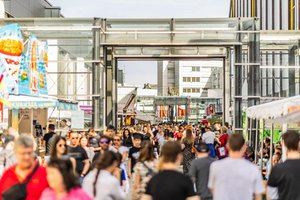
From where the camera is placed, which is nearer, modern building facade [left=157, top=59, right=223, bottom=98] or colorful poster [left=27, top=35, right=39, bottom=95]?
colorful poster [left=27, top=35, right=39, bottom=95]

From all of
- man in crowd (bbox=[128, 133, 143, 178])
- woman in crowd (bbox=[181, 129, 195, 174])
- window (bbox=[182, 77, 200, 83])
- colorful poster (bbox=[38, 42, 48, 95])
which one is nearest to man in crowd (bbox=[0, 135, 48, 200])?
man in crowd (bbox=[128, 133, 143, 178])

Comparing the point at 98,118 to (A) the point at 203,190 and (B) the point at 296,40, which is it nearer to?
(B) the point at 296,40

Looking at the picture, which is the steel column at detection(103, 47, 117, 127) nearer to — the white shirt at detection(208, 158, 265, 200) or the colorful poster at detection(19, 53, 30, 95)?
the colorful poster at detection(19, 53, 30, 95)

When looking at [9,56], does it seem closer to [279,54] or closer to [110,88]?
[110,88]

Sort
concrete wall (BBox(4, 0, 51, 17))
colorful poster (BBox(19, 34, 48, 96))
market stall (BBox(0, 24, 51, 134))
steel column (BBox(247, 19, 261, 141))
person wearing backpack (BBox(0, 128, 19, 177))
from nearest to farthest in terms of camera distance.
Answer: person wearing backpack (BBox(0, 128, 19, 177)) → market stall (BBox(0, 24, 51, 134)) → colorful poster (BBox(19, 34, 48, 96)) → steel column (BBox(247, 19, 261, 141)) → concrete wall (BBox(4, 0, 51, 17))

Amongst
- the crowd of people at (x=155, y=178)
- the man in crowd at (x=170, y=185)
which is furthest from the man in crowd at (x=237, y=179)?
the man in crowd at (x=170, y=185)

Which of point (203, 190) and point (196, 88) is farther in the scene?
point (196, 88)

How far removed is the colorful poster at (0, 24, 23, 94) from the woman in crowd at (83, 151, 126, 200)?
1236 cm

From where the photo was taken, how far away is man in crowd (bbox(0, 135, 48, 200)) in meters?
6.02

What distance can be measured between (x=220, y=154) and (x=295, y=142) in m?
11.1

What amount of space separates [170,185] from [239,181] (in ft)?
3.07

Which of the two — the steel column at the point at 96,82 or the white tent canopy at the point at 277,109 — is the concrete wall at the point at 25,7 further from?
the white tent canopy at the point at 277,109

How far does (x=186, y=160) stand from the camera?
15.7 m

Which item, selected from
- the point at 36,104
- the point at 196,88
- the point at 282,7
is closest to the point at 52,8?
the point at 282,7
